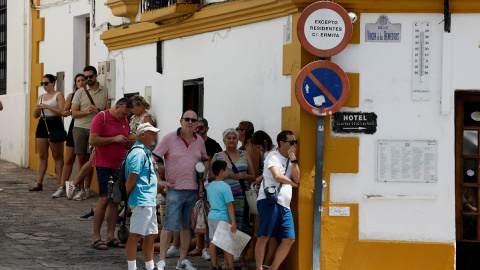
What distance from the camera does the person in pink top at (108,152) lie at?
14180 mm

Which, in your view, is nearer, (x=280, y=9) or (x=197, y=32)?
(x=280, y=9)

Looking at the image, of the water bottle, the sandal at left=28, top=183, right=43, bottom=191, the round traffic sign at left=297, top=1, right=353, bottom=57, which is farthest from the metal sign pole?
the sandal at left=28, top=183, right=43, bottom=191

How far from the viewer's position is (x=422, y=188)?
12820 mm

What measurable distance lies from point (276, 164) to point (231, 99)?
8.67ft

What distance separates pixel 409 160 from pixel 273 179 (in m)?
1.56

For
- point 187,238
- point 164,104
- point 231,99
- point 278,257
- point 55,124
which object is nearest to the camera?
point 278,257

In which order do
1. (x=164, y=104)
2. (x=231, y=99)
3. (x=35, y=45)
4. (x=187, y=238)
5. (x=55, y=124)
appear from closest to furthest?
(x=187, y=238), (x=231, y=99), (x=164, y=104), (x=55, y=124), (x=35, y=45)

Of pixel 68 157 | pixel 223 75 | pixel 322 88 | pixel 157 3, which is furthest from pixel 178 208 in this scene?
pixel 68 157

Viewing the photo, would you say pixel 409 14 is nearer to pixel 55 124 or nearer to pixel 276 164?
pixel 276 164

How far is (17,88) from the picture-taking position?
22703 mm

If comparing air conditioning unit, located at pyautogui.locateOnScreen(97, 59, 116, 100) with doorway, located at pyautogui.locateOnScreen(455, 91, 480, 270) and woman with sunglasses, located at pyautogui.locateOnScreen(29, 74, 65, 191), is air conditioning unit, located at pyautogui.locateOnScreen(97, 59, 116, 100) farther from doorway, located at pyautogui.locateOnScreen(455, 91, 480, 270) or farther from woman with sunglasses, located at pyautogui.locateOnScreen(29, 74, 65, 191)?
doorway, located at pyautogui.locateOnScreen(455, 91, 480, 270)

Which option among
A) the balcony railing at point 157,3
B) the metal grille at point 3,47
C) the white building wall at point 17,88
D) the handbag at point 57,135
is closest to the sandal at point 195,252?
the balcony railing at point 157,3

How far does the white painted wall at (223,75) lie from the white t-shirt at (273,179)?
3.15 feet

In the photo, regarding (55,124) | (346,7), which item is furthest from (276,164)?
(55,124)
